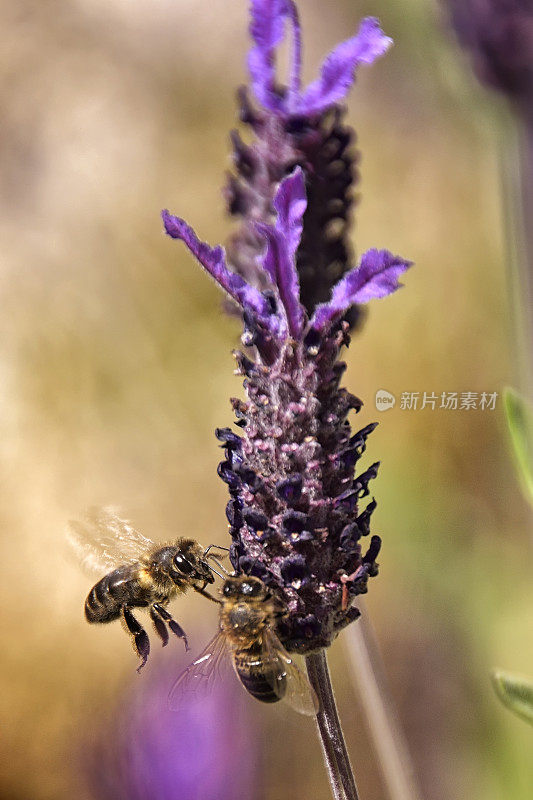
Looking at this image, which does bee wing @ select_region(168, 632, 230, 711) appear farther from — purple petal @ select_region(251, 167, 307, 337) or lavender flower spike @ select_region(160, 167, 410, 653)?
purple petal @ select_region(251, 167, 307, 337)

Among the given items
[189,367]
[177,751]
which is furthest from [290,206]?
[189,367]

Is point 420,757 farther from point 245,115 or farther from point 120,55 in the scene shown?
point 120,55

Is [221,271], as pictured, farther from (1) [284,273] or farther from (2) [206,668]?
(2) [206,668]

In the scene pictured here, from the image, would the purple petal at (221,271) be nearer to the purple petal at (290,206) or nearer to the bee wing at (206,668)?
the purple petal at (290,206)
